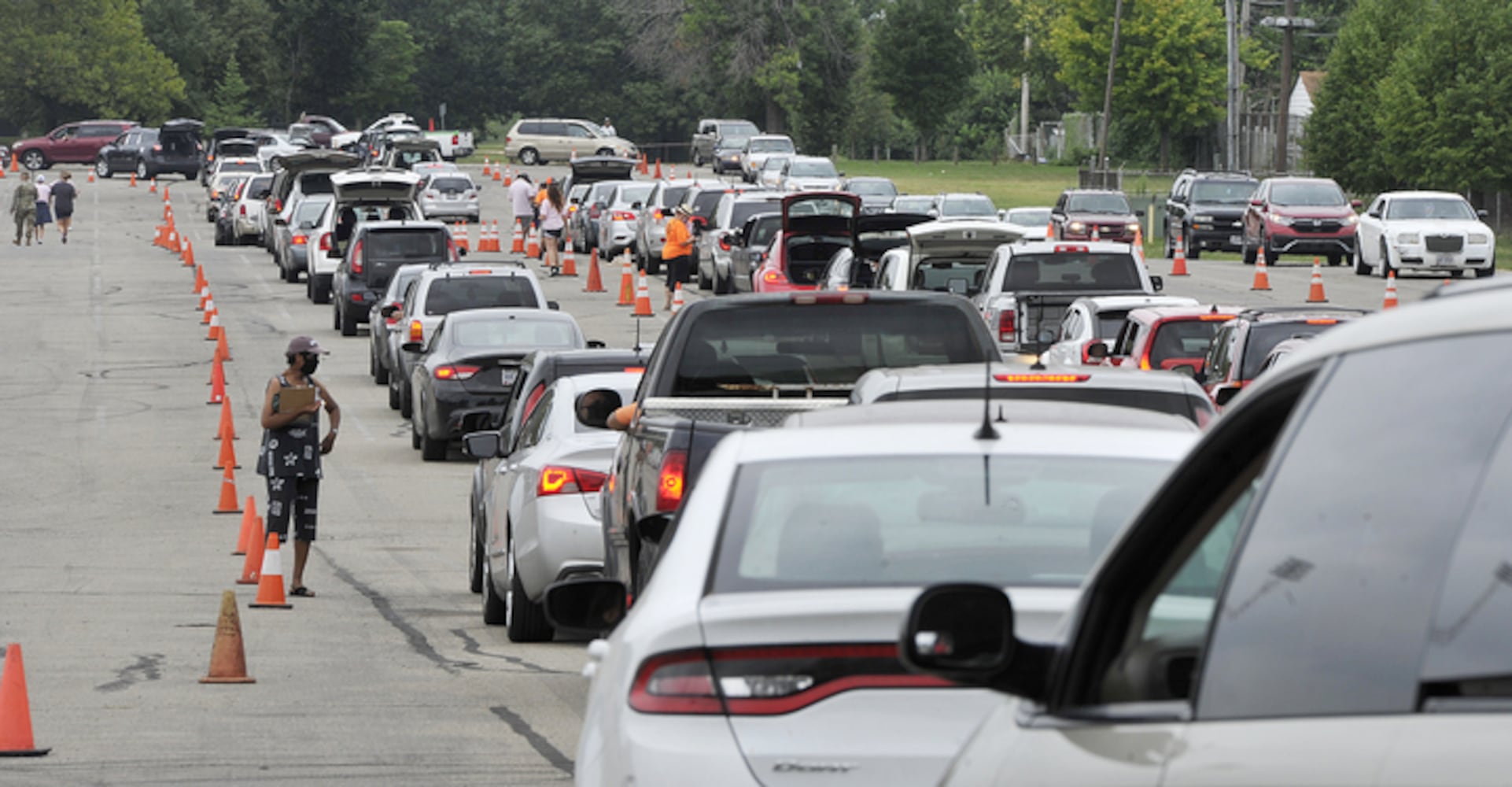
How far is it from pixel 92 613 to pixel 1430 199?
3305cm

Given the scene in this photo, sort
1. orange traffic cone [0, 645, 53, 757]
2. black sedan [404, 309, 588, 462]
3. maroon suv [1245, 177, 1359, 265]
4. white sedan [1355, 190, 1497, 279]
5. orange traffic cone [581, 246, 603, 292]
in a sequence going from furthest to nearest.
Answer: maroon suv [1245, 177, 1359, 265]
orange traffic cone [581, 246, 603, 292]
white sedan [1355, 190, 1497, 279]
black sedan [404, 309, 588, 462]
orange traffic cone [0, 645, 53, 757]

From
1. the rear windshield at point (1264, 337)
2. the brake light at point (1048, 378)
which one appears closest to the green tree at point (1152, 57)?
the rear windshield at point (1264, 337)

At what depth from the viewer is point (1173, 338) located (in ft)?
66.7

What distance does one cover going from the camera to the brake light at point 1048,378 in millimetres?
8727

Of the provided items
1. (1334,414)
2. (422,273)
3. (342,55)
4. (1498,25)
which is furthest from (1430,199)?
(342,55)

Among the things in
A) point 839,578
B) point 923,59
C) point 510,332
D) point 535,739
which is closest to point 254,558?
point 535,739

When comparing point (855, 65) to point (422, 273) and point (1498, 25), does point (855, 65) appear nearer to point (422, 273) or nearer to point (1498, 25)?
point (1498, 25)

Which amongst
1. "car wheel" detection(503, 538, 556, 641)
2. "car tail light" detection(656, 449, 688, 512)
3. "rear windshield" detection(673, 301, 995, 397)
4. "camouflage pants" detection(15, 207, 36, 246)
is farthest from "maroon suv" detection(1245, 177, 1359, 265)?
"car tail light" detection(656, 449, 688, 512)

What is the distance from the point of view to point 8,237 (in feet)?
198

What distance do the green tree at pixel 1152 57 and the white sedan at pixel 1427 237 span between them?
139ft

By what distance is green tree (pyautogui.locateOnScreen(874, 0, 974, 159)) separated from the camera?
9531 cm

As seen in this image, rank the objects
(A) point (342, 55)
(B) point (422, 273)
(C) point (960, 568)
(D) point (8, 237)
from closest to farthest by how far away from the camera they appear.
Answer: (C) point (960, 568), (B) point (422, 273), (D) point (8, 237), (A) point (342, 55)

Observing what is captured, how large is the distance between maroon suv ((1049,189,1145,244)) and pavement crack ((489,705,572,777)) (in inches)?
1408

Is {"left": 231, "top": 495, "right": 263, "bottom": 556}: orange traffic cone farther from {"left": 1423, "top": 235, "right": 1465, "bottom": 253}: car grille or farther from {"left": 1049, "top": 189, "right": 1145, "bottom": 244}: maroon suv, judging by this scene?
{"left": 1049, "top": 189, "right": 1145, "bottom": 244}: maroon suv
